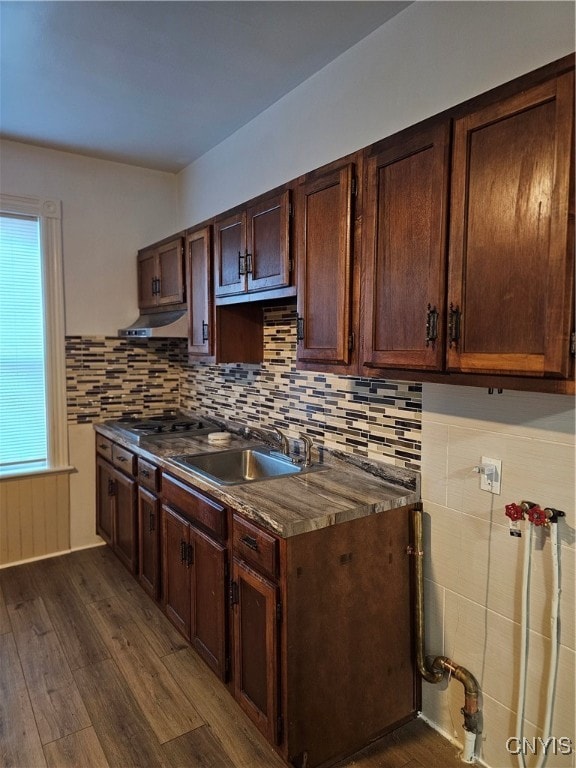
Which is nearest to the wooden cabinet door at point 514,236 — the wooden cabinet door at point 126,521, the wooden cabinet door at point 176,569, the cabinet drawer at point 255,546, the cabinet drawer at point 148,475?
the cabinet drawer at point 255,546

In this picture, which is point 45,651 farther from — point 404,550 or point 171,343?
point 171,343

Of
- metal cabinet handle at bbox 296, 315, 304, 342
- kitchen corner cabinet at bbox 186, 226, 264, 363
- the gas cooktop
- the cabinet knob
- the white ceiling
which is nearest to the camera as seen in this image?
the cabinet knob

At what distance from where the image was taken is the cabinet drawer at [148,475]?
2.55 m

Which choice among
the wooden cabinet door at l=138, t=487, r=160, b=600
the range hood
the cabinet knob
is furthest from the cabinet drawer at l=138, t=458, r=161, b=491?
the cabinet knob

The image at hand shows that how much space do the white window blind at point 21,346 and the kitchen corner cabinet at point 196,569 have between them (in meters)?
1.38

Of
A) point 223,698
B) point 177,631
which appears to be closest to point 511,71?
point 223,698

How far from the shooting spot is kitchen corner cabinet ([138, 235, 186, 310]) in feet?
10.00

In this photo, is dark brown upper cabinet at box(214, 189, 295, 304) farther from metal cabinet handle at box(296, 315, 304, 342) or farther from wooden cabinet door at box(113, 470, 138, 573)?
wooden cabinet door at box(113, 470, 138, 573)

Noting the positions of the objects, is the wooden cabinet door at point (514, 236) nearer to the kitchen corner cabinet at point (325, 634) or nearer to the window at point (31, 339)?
the kitchen corner cabinet at point (325, 634)

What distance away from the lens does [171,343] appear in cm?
377

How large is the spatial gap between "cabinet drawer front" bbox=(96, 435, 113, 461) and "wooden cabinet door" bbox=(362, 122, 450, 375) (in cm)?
213

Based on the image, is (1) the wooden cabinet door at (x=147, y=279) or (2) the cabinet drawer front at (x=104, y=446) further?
(1) the wooden cabinet door at (x=147, y=279)

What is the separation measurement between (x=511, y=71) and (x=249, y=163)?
167cm

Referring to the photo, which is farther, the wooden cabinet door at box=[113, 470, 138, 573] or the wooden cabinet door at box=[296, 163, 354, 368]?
the wooden cabinet door at box=[113, 470, 138, 573]
